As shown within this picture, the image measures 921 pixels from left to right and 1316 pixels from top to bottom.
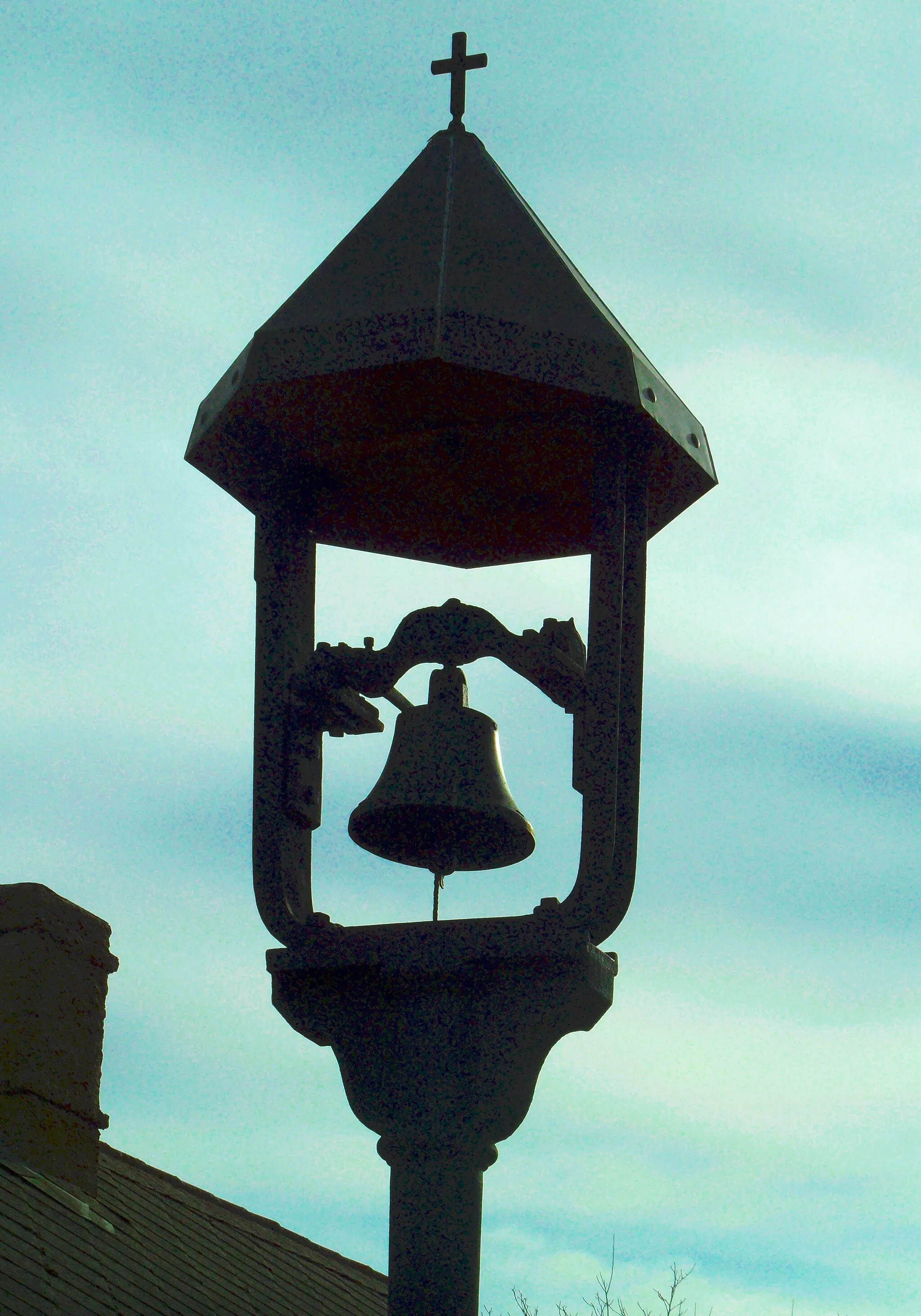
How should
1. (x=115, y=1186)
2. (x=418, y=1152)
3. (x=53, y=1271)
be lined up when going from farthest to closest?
(x=115, y=1186) < (x=53, y=1271) < (x=418, y=1152)

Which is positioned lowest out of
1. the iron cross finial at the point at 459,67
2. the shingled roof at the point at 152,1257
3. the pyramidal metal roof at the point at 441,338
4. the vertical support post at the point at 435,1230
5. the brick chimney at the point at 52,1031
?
the vertical support post at the point at 435,1230

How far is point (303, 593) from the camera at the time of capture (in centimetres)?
630

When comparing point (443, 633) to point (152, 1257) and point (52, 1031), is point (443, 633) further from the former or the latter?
point (152, 1257)

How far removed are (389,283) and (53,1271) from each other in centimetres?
341

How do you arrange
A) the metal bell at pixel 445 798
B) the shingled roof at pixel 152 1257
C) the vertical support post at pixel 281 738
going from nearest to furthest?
the vertical support post at pixel 281 738, the metal bell at pixel 445 798, the shingled roof at pixel 152 1257

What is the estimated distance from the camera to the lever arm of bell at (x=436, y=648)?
5.96 meters

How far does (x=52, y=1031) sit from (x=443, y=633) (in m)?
2.64

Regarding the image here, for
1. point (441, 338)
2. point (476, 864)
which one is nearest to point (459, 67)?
point (441, 338)

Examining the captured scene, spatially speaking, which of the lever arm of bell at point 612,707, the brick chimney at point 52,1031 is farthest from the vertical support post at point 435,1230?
the brick chimney at point 52,1031

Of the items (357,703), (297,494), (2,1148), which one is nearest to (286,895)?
(357,703)

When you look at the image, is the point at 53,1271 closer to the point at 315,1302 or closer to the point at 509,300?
the point at 315,1302

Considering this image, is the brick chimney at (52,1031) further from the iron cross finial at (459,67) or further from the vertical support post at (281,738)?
the iron cross finial at (459,67)

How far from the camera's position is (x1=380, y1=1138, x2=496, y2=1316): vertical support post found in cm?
528

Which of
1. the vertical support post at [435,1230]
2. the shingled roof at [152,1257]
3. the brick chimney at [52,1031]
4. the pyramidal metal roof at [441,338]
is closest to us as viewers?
the vertical support post at [435,1230]
